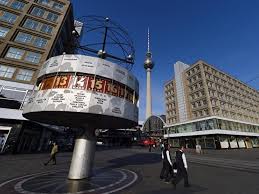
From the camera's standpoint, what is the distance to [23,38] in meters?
30.8

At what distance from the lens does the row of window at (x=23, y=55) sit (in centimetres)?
2878

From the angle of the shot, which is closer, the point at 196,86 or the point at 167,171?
the point at 167,171

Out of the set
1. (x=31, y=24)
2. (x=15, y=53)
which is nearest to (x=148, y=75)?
(x=31, y=24)

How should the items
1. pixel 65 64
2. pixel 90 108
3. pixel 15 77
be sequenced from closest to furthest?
pixel 90 108 → pixel 65 64 → pixel 15 77

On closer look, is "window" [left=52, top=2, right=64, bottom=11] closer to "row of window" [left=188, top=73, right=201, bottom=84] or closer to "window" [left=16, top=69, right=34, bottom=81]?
"window" [left=16, top=69, right=34, bottom=81]

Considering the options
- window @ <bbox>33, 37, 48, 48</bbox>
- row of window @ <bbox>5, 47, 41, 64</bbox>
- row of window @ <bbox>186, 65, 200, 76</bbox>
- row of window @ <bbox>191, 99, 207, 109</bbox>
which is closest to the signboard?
row of window @ <bbox>5, 47, 41, 64</bbox>

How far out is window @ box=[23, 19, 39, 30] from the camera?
32.1 m

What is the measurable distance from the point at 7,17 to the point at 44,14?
260 inches

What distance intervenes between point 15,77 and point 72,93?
78.9 feet

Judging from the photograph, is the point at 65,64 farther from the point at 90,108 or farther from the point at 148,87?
the point at 148,87

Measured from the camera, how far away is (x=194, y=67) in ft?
197

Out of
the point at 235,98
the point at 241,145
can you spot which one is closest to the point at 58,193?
the point at 241,145

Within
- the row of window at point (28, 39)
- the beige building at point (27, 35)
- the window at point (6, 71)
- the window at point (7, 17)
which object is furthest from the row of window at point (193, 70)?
the window at point (6, 71)

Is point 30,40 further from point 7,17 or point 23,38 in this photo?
point 7,17
